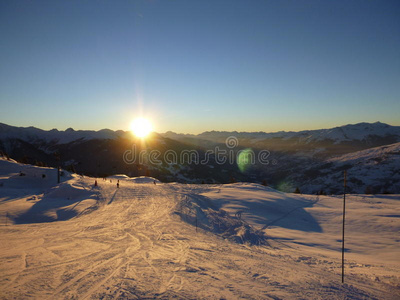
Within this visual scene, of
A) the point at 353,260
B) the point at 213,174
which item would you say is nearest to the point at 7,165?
the point at 353,260

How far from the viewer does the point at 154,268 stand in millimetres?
8852

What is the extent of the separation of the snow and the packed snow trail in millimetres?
43

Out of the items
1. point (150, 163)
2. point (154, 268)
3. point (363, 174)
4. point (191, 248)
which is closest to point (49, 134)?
point (150, 163)

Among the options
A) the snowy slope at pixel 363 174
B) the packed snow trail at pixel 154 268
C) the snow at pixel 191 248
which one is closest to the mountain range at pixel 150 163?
the snowy slope at pixel 363 174

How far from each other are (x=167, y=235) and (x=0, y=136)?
150975 millimetres

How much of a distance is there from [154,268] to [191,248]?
3.25m

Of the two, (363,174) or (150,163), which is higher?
(150,163)

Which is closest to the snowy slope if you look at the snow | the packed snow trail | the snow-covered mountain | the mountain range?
the mountain range

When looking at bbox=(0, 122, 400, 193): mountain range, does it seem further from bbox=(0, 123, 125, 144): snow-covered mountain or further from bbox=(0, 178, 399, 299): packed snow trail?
bbox=(0, 178, 399, 299): packed snow trail

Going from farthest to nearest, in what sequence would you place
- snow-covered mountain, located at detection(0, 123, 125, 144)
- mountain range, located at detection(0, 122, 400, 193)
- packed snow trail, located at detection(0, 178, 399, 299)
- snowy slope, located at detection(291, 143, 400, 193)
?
snow-covered mountain, located at detection(0, 123, 125, 144) → mountain range, located at detection(0, 122, 400, 193) → snowy slope, located at detection(291, 143, 400, 193) → packed snow trail, located at detection(0, 178, 399, 299)

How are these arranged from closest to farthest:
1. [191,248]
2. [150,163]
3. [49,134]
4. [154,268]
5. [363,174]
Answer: [154,268] → [191,248] → [363,174] → [150,163] → [49,134]

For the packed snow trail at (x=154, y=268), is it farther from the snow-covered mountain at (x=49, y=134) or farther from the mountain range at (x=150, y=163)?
the snow-covered mountain at (x=49, y=134)

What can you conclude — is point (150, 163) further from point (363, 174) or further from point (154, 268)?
point (154, 268)

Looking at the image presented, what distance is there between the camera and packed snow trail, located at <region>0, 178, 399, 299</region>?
7172mm
